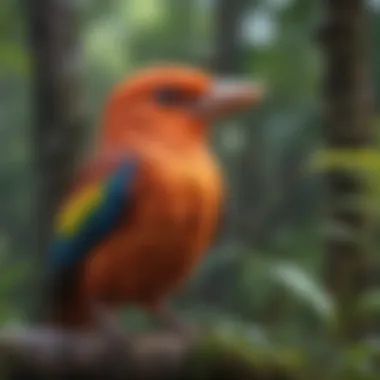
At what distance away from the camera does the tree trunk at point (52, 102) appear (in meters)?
0.85

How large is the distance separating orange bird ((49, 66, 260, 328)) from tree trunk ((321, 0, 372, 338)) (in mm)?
88

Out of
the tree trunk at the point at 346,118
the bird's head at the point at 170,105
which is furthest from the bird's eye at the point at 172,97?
the tree trunk at the point at 346,118

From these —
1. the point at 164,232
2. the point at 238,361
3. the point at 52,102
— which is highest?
the point at 52,102

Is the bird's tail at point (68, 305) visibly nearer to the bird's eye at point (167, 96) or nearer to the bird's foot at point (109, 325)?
the bird's foot at point (109, 325)

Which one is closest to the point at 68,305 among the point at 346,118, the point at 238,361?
the point at 238,361

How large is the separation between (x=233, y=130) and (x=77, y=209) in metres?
0.14

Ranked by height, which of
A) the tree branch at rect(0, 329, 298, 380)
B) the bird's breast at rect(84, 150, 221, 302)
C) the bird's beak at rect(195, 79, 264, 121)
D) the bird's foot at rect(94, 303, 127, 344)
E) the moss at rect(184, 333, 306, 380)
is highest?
the bird's beak at rect(195, 79, 264, 121)

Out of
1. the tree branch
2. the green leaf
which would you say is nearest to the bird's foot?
the tree branch

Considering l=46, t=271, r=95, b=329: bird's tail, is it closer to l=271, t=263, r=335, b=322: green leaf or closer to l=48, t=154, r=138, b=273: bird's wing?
l=48, t=154, r=138, b=273: bird's wing

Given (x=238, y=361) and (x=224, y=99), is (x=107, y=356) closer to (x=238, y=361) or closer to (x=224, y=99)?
(x=238, y=361)

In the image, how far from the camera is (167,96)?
841 millimetres

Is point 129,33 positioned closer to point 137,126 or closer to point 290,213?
point 137,126

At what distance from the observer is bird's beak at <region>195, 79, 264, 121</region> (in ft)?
2.72

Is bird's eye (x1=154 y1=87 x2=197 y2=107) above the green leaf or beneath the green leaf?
above
